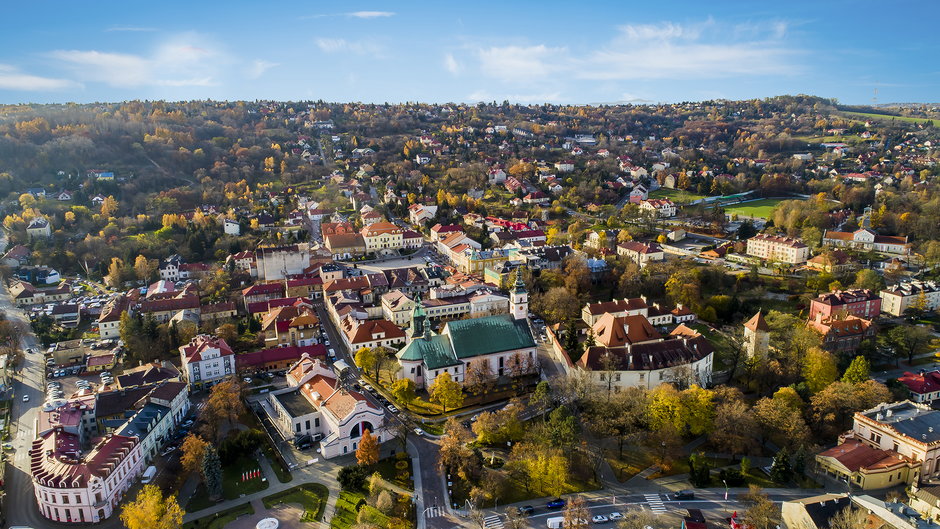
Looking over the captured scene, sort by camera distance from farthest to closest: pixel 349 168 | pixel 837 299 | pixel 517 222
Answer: pixel 349 168 < pixel 517 222 < pixel 837 299

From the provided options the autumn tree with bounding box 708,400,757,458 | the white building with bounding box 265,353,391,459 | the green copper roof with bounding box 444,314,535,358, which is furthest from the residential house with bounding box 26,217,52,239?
the autumn tree with bounding box 708,400,757,458

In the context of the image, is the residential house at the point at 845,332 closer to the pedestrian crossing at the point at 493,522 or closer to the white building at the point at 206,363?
the pedestrian crossing at the point at 493,522

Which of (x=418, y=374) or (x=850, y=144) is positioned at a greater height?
(x=850, y=144)

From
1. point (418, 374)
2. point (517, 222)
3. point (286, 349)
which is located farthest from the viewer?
point (517, 222)

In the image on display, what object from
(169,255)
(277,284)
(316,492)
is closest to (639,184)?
(277,284)

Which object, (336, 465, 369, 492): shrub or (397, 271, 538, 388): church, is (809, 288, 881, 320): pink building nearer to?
(397, 271, 538, 388): church

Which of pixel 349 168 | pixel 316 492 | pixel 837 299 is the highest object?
pixel 349 168

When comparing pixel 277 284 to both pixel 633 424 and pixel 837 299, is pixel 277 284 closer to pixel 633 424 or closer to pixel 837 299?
pixel 633 424

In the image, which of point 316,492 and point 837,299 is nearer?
point 316,492
